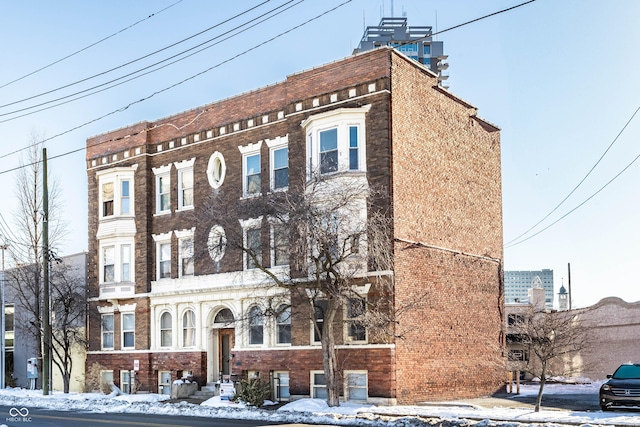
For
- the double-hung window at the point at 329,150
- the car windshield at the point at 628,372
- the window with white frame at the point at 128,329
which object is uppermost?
the double-hung window at the point at 329,150

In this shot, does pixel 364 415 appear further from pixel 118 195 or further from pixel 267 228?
pixel 118 195

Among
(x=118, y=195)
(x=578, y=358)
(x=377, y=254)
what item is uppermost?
(x=118, y=195)

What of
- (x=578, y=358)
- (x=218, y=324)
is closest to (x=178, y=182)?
(x=218, y=324)

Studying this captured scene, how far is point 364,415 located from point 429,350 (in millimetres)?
6645

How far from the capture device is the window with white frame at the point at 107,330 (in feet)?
121

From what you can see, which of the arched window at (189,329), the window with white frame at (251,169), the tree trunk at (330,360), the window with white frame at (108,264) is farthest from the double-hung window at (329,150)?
the window with white frame at (108,264)

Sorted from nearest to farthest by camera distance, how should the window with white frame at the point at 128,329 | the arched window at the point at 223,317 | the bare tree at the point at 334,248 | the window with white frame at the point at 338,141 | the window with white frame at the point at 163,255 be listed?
the bare tree at the point at 334,248 < the window with white frame at the point at 338,141 < the arched window at the point at 223,317 < the window with white frame at the point at 163,255 < the window with white frame at the point at 128,329

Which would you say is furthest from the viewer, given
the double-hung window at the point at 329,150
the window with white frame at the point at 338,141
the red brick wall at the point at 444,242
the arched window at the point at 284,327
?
the arched window at the point at 284,327

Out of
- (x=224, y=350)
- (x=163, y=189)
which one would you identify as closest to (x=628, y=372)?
(x=224, y=350)

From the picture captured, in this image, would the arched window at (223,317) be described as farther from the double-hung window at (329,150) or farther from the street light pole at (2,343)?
the street light pole at (2,343)

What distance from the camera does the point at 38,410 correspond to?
27.8 metres

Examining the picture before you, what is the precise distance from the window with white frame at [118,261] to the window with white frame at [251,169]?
290 inches

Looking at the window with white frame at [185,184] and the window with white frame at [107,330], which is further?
the window with white frame at [107,330]

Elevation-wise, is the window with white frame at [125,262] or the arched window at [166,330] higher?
the window with white frame at [125,262]
